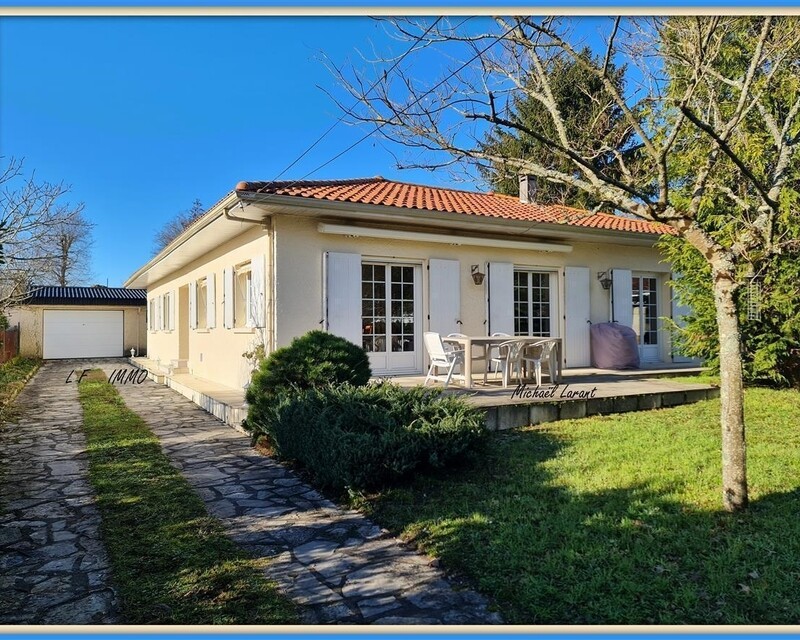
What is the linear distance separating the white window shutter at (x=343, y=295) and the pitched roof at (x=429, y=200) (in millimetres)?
971

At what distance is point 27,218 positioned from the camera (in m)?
8.31

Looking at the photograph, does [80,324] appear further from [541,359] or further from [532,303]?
[541,359]

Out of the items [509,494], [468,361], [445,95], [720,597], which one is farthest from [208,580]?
[468,361]

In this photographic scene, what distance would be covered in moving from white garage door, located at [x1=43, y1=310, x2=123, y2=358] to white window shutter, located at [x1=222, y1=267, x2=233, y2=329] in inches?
645

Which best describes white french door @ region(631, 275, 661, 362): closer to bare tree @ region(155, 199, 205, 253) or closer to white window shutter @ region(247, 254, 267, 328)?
white window shutter @ region(247, 254, 267, 328)

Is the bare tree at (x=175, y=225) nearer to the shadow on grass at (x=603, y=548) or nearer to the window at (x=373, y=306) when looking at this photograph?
the window at (x=373, y=306)

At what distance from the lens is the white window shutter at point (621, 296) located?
11.8 meters

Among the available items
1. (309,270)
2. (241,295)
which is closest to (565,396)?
(309,270)

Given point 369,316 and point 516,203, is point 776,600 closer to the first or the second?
point 369,316

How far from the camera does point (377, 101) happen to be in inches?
196

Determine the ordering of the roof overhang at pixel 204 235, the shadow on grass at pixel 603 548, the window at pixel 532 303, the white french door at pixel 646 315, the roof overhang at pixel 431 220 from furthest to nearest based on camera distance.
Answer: the white french door at pixel 646 315 → the window at pixel 532 303 → the roof overhang at pixel 204 235 → the roof overhang at pixel 431 220 → the shadow on grass at pixel 603 548

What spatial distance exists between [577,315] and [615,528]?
8.13 meters

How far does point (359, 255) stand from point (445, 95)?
4259 millimetres

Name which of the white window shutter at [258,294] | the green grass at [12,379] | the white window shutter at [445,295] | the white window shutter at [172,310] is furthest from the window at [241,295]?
the white window shutter at [172,310]
